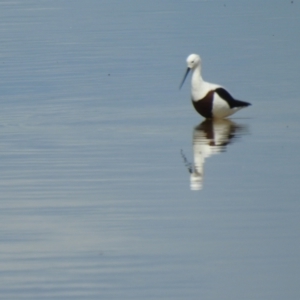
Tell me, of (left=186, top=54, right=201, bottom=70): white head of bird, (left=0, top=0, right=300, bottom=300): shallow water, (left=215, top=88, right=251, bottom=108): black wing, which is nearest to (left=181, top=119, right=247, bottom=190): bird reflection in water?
(left=0, top=0, right=300, bottom=300): shallow water

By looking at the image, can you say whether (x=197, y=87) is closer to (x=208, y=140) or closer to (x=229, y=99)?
(x=229, y=99)

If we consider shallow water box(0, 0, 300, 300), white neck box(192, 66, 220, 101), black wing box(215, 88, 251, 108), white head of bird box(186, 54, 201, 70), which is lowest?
shallow water box(0, 0, 300, 300)

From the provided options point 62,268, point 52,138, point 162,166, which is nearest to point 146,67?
point 52,138

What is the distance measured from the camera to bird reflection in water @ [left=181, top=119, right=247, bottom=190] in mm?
9376

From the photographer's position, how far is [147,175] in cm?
931

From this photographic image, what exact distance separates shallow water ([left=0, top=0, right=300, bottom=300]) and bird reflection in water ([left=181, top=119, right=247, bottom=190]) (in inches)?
1.0

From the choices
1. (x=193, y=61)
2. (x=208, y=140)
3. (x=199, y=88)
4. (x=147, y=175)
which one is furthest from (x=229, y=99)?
(x=147, y=175)

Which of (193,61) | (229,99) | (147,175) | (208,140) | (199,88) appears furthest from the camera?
(193,61)

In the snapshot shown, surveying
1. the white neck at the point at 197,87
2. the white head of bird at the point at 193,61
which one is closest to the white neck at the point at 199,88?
the white neck at the point at 197,87

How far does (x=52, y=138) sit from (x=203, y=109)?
1.71 metres

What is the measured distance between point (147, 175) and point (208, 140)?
1.70 m

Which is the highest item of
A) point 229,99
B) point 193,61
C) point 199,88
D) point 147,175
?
point 193,61

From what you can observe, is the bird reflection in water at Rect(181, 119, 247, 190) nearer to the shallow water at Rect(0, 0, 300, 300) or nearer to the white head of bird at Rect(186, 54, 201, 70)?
the shallow water at Rect(0, 0, 300, 300)

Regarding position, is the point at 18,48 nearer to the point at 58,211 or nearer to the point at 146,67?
the point at 146,67
